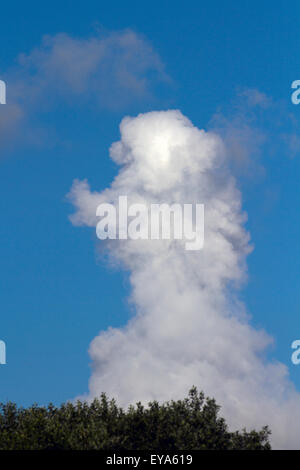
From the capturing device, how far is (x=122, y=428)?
5297cm

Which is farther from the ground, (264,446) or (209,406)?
(209,406)

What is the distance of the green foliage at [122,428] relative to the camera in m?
49.3

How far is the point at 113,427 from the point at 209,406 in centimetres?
995

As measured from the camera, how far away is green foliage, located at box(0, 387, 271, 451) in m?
49.3

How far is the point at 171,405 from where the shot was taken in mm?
55812
